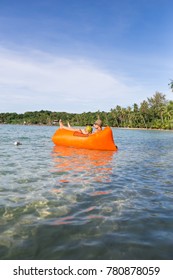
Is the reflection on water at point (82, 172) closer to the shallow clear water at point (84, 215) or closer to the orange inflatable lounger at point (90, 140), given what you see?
the shallow clear water at point (84, 215)

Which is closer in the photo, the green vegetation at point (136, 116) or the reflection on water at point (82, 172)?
the reflection on water at point (82, 172)

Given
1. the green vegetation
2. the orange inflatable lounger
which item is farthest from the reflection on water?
the green vegetation

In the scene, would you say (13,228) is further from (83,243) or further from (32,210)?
(83,243)

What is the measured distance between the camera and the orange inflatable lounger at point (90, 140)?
14992 millimetres

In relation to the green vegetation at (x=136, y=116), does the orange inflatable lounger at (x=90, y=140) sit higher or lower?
lower

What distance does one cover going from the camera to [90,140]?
50.0 feet

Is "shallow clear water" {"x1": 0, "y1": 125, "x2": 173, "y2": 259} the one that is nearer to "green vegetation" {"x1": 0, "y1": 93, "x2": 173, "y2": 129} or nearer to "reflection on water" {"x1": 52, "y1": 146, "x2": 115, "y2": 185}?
"reflection on water" {"x1": 52, "y1": 146, "x2": 115, "y2": 185}

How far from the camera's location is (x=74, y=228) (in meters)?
4.32

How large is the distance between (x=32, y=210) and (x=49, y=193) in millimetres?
1159

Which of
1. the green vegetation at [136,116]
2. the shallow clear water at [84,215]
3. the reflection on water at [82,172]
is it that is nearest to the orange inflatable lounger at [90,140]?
the reflection on water at [82,172]

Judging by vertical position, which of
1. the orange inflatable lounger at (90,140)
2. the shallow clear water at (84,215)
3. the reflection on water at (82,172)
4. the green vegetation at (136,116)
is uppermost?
the green vegetation at (136,116)

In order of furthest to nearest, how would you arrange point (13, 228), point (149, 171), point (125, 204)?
point (149, 171) < point (125, 204) < point (13, 228)

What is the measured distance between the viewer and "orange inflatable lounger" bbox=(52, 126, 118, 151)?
1499 centimetres
